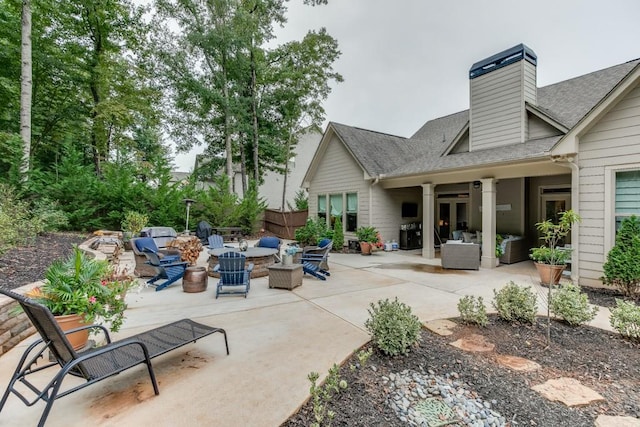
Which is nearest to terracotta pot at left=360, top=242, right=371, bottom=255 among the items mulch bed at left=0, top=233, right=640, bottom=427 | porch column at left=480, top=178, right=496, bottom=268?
porch column at left=480, top=178, right=496, bottom=268

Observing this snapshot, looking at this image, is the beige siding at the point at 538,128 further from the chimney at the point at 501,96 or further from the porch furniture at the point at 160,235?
the porch furniture at the point at 160,235

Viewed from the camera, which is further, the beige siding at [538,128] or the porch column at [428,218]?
the porch column at [428,218]

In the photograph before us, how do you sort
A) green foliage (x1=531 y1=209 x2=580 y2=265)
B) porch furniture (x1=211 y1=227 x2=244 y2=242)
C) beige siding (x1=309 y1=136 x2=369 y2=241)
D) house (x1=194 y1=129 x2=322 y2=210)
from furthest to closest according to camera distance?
house (x1=194 y1=129 x2=322 y2=210) < porch furniture (x1=211 y1=227 x2=244 y2=242) < beige siding (x1=309 y1=136 x2=369 y2=241) < green foliage (x1=531 y1=209 x2=580 y2=265)

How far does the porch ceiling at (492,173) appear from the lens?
659cm

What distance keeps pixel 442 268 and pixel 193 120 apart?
16397 mm

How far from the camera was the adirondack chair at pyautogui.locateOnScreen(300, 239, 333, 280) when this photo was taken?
6660mm

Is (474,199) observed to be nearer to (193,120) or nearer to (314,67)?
(314,67)

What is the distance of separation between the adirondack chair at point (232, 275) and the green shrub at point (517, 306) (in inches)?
161

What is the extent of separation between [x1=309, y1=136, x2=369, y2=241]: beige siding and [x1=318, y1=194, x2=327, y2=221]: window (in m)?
0.20

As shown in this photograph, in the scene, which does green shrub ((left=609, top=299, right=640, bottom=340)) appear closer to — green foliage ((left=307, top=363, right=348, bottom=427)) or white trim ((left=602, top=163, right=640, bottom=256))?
white trim ((left=602, top=163, right=640, bottom=256))

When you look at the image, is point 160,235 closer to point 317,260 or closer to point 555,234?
point 317,260

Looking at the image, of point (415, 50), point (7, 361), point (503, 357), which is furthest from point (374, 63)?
point (7, 361)

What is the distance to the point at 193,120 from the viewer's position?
17516mm

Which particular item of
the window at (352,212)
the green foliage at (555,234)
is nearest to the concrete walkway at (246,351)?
the green foliage at (555,234)
